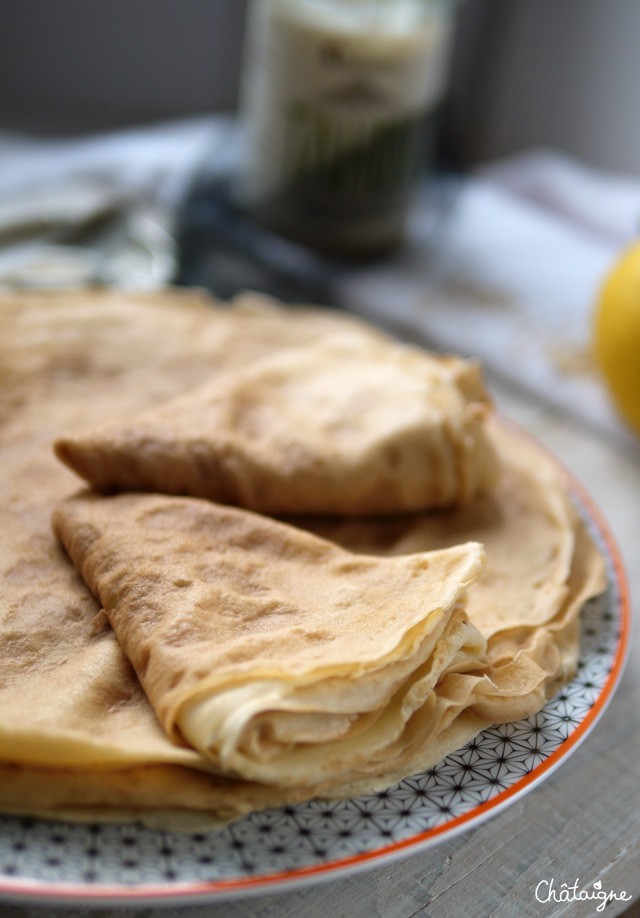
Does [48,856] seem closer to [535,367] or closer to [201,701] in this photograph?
[201,701]

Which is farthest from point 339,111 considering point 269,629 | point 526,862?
point 526,862

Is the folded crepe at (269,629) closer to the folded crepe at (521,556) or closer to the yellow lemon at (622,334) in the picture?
the folded crepe at (521,556)

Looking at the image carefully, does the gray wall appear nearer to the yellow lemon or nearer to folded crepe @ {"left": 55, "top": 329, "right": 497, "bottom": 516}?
the yellow lemon

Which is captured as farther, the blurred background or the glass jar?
the blurred background

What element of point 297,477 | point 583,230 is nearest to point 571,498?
point 297,477

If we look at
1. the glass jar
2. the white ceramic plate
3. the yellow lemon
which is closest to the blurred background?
the glass jar

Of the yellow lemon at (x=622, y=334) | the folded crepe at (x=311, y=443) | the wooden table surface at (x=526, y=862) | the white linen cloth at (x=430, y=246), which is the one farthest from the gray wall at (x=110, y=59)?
the wooden table surface at (x=526, y=862)
